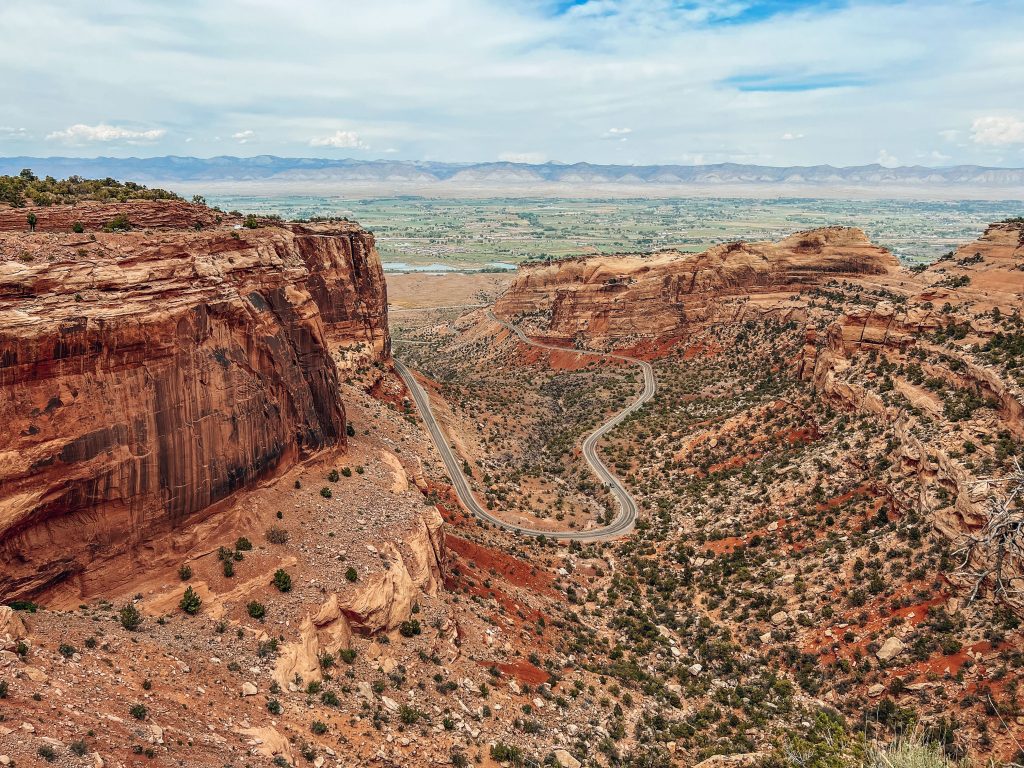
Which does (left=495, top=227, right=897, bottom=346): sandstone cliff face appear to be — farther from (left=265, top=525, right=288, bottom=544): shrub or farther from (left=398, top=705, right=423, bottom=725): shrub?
(left=398, top=705, right=423, bottom=725): shrub

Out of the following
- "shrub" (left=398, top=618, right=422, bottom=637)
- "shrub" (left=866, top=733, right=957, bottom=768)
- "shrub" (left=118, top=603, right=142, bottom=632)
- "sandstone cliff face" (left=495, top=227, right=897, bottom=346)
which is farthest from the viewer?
"sandstone cliff face" (left=495, top=227, right=897, bottom=346)

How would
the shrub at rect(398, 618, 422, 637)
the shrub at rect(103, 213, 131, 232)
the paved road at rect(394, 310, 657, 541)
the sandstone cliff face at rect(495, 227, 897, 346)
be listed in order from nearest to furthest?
the shrub at rect(103, 213, 131, 232) → the shrub at rect(398, 618, 422, 637) → the paved road at rect(394, 310, 657, 541) → the sandstone cliff face at rect(495, 227, 897, 346)

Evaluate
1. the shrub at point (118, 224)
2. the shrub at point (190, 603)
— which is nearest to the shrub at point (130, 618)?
the shrub at point (190, 603)

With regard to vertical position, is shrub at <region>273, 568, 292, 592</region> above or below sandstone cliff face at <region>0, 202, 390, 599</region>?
below

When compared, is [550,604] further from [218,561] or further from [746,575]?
[218,561]

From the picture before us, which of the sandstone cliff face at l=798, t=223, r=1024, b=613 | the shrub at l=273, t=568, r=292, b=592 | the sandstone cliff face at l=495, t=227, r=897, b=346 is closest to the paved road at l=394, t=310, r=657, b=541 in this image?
the sandstone cliff face at l=495, t=227, r=897, b=346

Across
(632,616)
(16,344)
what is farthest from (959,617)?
(16,344)
